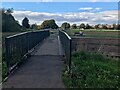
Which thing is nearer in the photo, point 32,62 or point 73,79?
point 73,79

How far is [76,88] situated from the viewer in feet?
21.4

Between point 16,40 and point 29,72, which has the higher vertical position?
point 16,40

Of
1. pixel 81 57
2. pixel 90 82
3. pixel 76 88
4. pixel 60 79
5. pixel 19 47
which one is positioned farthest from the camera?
pixel 81 57

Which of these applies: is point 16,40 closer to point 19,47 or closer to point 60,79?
point 19,47

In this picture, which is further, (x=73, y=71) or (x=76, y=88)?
(x=73, y=71)

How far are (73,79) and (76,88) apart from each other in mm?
915

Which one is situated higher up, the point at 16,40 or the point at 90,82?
the point at 16,40

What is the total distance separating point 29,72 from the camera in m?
8.67

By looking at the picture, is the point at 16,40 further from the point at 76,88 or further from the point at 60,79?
the point at 76,88

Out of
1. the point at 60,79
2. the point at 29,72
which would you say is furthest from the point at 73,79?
the point at 29,72

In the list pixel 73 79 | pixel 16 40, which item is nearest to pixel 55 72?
pixel 73 79

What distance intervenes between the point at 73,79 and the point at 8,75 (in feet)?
6.19

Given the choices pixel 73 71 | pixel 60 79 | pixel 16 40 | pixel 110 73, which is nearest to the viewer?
pixel 60 79

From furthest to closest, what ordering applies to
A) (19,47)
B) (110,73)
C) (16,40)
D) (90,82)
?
(19,47) < (16,40) < (110,73) < (90,82)
